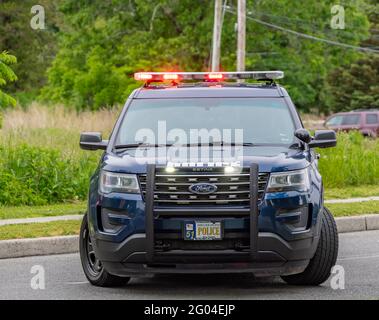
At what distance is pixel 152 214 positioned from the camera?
28.2ft

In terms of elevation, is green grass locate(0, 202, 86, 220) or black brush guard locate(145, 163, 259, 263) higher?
black brush guard locate(145, 163, 259, 263)

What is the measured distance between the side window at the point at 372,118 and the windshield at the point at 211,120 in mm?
35348

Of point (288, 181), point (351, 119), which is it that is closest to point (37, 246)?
point (288, 181)

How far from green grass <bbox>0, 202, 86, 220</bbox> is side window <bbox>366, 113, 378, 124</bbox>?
30.1 meters

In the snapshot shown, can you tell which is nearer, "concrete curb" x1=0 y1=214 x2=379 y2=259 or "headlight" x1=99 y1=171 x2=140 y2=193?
"headlight" x1=99 y1=171 x2=140 y2=193

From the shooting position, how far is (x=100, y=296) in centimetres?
902

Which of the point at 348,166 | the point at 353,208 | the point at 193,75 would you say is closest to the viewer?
the point at 193,75

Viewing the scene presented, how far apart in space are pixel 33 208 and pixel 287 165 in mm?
7764

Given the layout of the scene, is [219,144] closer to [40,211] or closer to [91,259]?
[91,259]

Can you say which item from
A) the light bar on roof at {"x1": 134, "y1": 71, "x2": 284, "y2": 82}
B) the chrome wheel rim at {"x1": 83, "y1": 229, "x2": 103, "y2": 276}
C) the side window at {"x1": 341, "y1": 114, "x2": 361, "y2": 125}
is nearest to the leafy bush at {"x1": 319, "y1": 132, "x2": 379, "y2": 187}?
the light bar on roof at {"x1": 134, "y1": 71, "x2": 284, "y2": 82}

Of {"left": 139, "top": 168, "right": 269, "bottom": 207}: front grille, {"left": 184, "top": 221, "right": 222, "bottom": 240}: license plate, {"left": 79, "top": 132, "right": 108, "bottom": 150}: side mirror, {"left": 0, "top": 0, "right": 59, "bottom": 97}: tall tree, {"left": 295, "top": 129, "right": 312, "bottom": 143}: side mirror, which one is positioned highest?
{"left": 295, "top": 129, "right": 312, "bottom": 143}: side mirror

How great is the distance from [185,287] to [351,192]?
9.57 meters

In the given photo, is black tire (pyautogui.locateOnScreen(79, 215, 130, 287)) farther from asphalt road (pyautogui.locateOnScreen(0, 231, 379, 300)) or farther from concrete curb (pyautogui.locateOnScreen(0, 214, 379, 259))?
concrete curb (pyautogui.locateOnScreen(0, 214, 379, 259))

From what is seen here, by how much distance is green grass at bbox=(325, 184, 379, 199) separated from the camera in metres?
18.0
